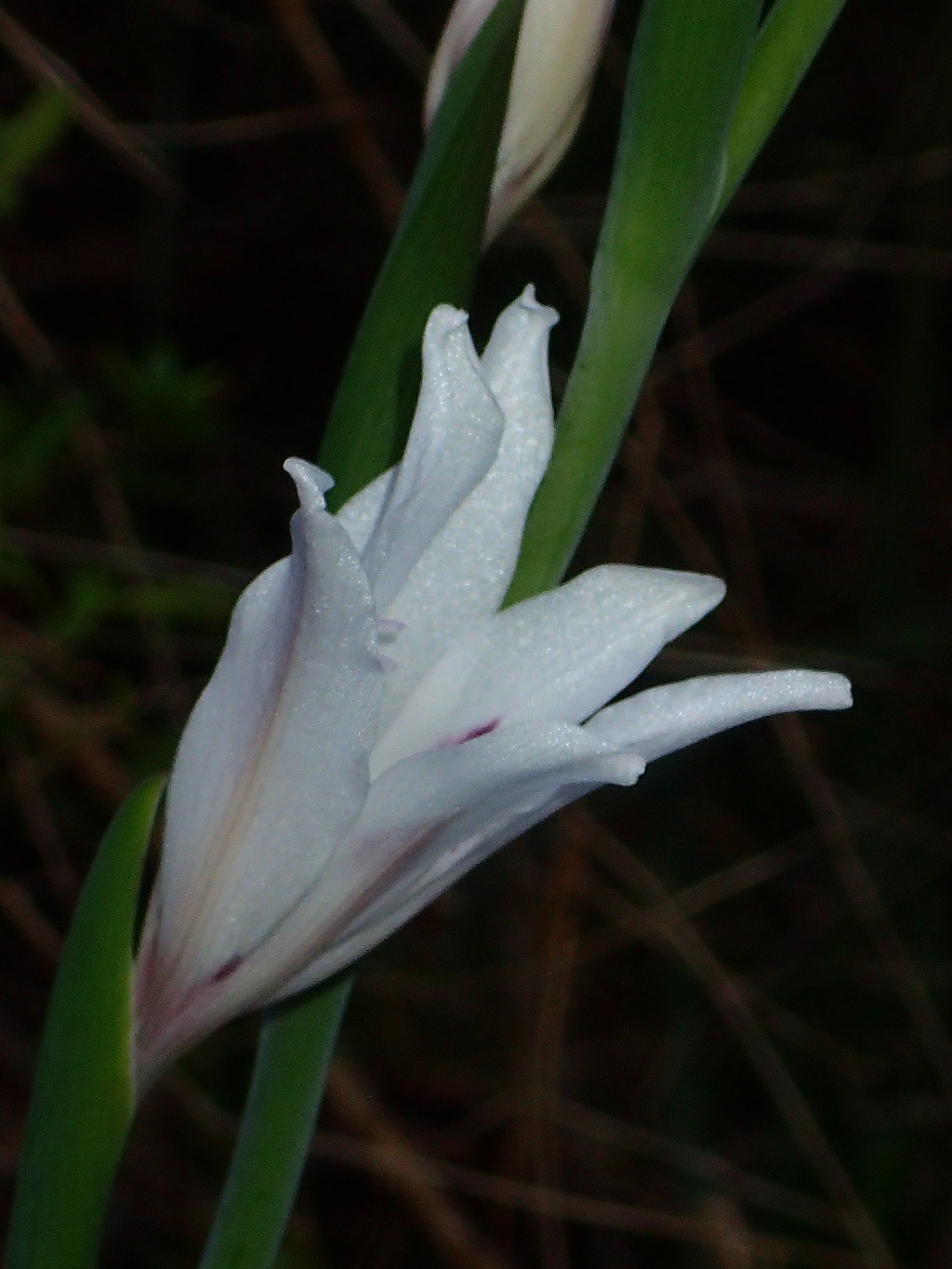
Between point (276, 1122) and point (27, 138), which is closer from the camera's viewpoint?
point (276, 1122)

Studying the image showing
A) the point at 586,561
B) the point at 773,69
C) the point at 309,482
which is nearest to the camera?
the point at 309,482

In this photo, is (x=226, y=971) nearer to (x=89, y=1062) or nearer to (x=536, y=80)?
(x=89, y=1062)

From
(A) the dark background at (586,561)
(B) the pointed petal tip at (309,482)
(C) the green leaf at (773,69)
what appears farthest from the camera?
(A) the dark background at (586,561)

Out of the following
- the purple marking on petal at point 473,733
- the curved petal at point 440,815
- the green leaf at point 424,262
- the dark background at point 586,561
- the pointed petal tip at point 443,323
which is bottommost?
the curved petal at point 440,815

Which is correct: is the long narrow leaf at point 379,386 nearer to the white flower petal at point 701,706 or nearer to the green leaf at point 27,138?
the white flower petal at point 701,706

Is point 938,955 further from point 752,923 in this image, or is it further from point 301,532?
point 301,532

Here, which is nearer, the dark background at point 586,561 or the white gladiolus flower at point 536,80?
the white gladiolus flower at point 536,80

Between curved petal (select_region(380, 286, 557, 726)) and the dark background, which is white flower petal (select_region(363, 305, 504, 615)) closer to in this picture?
curved petal (select_region(380, 286, 557, 726))

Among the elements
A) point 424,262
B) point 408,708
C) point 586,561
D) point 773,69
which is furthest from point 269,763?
point 586,561

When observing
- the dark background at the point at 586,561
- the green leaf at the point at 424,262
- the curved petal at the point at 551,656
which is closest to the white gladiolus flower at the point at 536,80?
the green leaf at the point at 424,262
